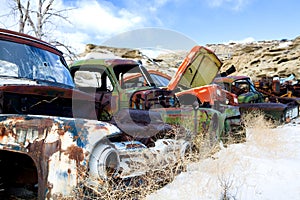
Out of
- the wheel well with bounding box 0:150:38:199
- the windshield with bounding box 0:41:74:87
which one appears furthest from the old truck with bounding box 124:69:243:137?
the wheel well with bounding box 0:150:38:199

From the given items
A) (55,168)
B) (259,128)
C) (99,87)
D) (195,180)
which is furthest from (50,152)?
(259,128)

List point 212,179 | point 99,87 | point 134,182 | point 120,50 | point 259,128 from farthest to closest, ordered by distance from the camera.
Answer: point 120,50
point 259,128
point 99,87
point 212,179
point 134,182

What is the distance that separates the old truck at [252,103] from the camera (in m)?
8.77

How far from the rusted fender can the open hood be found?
4016 millimetres

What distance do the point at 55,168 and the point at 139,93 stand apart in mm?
3353

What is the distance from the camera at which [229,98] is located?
7.08 metres

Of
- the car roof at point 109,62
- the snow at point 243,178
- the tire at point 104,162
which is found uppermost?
the car roof at point 109,62

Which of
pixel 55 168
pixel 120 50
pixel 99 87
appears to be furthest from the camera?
pixel 120 50

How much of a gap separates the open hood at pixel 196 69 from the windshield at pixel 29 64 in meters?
2.69

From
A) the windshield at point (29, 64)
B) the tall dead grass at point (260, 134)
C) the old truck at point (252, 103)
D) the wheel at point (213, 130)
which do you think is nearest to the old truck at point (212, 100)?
the tall dead grass at point (260, 134)

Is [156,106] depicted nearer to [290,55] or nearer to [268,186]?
[268,186]

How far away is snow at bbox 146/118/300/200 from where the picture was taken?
9.06 feet

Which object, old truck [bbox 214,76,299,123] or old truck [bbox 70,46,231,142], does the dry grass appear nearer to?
old truck [bbox 70,46,231,142]

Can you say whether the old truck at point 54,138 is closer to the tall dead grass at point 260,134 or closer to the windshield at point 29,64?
the windshield at point 29,64
